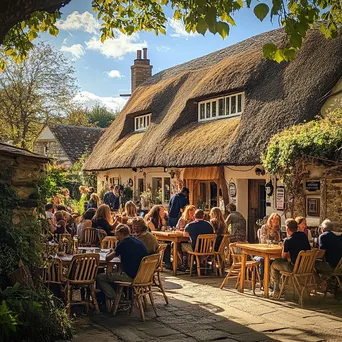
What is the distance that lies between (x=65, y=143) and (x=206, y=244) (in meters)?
21.3

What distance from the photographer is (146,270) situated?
7.36 metres

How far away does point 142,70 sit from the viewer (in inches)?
1032

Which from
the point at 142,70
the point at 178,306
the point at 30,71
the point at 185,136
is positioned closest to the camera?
the point at 178,306

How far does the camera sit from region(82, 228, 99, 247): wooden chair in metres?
10.6

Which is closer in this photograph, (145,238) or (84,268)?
(84,268)

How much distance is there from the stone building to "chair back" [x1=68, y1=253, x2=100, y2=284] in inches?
887

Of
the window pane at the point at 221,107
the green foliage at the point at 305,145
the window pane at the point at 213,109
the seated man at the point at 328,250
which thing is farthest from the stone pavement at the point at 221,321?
the window pane at the point at 213,109

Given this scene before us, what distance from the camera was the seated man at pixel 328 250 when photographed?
8.81 m

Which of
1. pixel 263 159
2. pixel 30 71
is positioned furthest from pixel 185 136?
pixel 30 71

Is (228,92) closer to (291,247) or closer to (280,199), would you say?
(280,199)

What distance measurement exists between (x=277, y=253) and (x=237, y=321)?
77.9 inches

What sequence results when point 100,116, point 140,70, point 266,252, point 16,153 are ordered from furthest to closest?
point 100,116
point 140,70
point 266,252
point 16,153

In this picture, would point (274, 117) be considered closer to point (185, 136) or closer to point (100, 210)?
point (185, 136)

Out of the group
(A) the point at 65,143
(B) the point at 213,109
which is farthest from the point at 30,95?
(B) the point at 213,109
